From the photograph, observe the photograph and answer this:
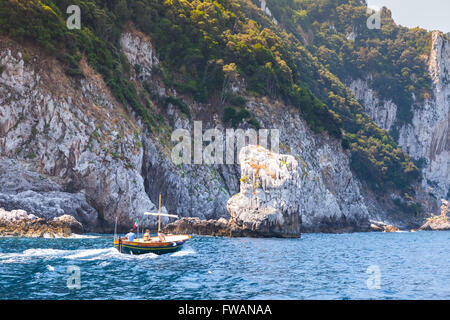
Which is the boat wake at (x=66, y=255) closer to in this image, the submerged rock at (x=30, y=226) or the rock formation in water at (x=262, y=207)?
the submerged rock at (x=30, y=226)

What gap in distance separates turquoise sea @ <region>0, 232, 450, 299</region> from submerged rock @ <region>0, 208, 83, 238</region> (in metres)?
4.22

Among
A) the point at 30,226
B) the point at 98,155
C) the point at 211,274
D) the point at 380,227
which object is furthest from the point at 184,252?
the point at 380,227

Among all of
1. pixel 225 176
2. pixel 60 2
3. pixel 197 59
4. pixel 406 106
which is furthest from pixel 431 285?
pixel 406 106

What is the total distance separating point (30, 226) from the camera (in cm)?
4084

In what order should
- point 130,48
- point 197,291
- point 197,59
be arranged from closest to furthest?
point 197,291 → point 130,48 → point 197,59

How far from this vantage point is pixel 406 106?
442 feet

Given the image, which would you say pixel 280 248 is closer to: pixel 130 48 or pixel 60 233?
pixel 60 233

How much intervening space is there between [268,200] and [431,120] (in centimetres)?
9873

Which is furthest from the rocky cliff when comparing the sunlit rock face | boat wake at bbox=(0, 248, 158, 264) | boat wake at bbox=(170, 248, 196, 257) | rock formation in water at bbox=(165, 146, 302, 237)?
the sunlit rock face

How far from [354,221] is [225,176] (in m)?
28.8

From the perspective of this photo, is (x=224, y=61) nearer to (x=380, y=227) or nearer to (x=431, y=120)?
(x=380, y=227)

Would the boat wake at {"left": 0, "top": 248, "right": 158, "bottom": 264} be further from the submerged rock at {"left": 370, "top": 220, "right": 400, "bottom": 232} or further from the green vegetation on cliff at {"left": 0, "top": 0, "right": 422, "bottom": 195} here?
the submerged rock at {"left": 370, "top": 220, "right": 400, "bottom": 232}

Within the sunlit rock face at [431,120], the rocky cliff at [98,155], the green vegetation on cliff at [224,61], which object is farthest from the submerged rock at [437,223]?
the rocky cliff at [98,155]
